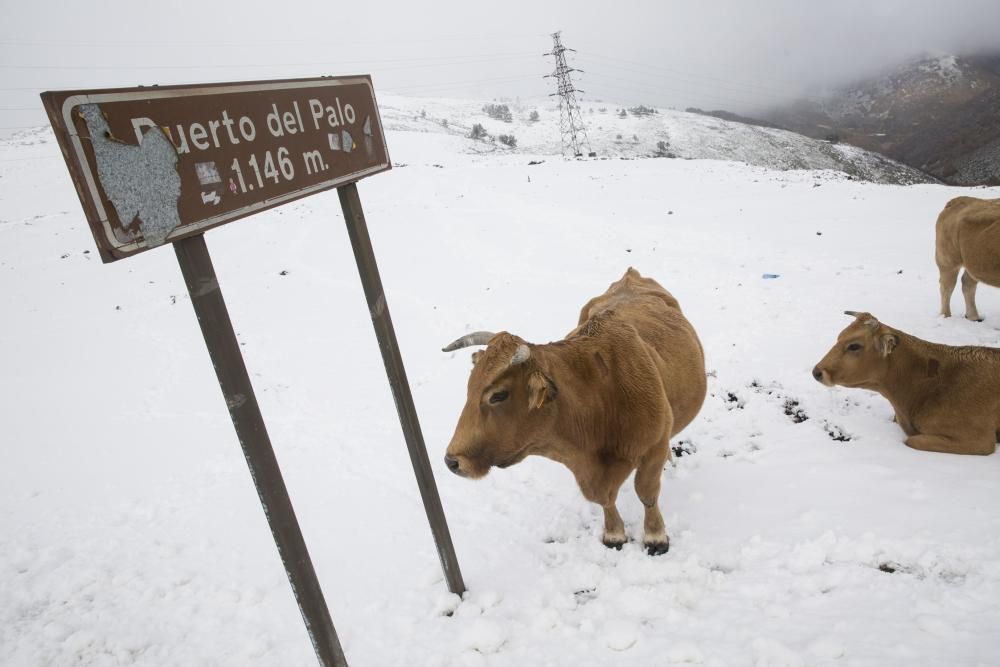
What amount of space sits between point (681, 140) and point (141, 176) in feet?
268

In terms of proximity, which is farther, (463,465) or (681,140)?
(681,140)

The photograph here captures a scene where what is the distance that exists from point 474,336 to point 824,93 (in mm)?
210223

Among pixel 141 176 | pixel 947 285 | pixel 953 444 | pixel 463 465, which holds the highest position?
pixel 141 176

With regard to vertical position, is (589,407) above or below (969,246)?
above

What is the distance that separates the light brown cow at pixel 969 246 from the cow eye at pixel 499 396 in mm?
7436

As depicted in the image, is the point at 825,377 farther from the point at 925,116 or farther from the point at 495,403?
the point at 925,116

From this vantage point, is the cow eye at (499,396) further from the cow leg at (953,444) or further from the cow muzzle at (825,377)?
the cow leg at (953,444)

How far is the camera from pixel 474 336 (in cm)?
331

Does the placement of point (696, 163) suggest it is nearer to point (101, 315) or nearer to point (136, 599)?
point (101, 315)

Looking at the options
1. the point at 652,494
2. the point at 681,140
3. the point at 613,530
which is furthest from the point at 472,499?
the point at 681,140

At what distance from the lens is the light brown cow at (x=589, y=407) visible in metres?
3.30

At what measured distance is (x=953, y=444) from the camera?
4.57 metres

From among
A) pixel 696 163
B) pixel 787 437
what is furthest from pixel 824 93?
pixel 787 437

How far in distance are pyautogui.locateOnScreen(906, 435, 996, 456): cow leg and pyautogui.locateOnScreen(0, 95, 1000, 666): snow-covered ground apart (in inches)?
4.9
